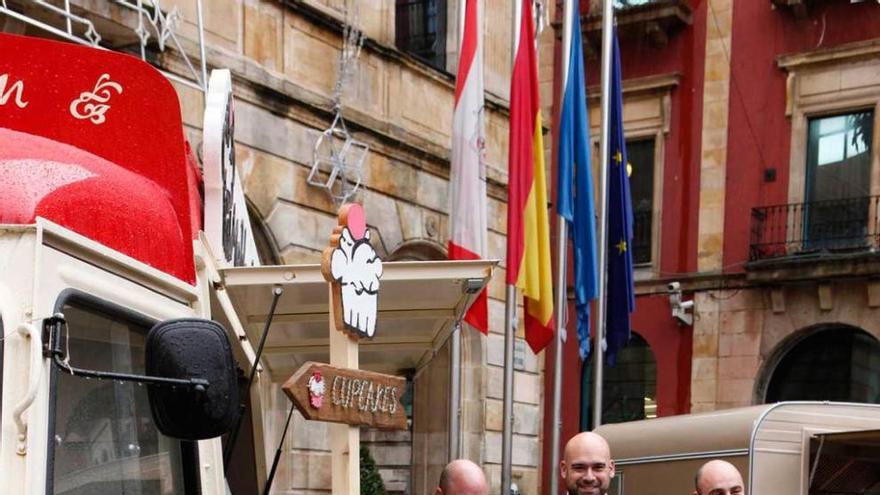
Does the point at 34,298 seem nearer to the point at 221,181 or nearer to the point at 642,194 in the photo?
the point at 221,181

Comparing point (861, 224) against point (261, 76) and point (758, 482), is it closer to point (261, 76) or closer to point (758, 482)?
point (261, 76)

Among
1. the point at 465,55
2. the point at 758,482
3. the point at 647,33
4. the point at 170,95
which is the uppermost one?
the point at 647,33

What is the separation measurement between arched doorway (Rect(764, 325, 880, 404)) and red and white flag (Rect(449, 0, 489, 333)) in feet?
42.3

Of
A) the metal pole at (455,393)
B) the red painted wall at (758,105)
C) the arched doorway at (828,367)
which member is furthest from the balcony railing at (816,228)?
the metal pole at (455,393)

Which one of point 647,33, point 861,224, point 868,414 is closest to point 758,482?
point 868,414

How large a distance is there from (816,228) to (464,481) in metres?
20.9

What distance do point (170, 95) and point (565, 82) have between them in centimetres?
1138

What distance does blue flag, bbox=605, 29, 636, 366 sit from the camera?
16031 mm

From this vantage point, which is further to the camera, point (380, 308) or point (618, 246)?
point (618, 246)

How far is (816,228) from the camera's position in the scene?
80.9 ft

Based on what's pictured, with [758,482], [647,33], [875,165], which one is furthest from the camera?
[647,33]

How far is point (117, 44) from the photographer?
11.3 meters

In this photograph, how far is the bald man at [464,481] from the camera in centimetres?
474

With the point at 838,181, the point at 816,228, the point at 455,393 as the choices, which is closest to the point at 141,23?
the point at 455,393
